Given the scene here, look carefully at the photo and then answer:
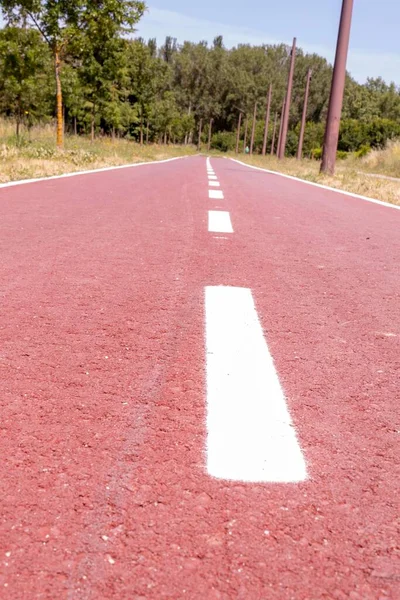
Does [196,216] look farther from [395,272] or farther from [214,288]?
[214,288]

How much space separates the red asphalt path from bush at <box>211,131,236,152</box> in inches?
4236

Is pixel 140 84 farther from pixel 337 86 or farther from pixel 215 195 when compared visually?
pixel 215 195

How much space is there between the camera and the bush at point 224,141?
109 meters

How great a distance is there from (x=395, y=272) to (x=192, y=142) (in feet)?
408

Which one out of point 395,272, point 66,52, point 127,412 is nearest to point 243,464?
point 127,412

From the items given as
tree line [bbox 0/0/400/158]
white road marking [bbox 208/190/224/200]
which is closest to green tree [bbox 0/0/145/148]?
tree line [bbox 0/0/400/158]

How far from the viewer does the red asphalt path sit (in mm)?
1246

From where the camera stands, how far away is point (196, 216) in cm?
689

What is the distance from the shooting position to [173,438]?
5.84ft

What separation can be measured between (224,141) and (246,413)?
11344cm

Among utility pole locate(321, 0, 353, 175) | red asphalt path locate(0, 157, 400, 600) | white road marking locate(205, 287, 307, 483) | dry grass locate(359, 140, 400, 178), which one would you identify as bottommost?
red asphalt path locate(0, 157, 400, 600)

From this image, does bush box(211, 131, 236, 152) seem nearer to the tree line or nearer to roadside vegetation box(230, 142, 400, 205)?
the tree line

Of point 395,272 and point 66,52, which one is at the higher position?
point 66,52

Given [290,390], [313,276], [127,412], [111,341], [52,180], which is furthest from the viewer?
[52,180]
